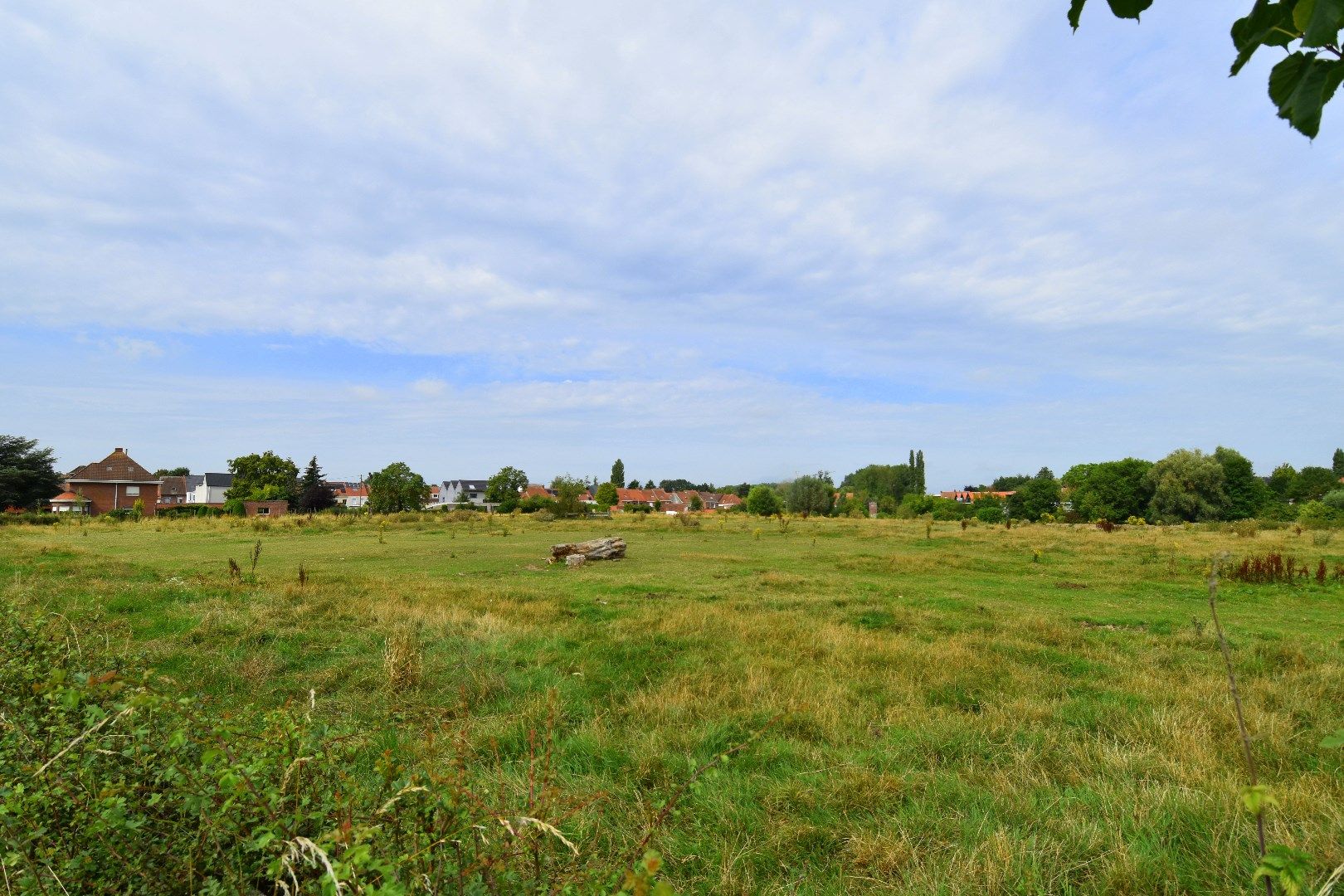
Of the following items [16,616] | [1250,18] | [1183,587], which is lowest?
[1183,587]

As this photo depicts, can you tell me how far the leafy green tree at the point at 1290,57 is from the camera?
1.47 metres

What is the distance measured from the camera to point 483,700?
23.4 ft

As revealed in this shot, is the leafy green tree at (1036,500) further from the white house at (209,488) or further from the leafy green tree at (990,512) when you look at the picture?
the white house at (209,488)

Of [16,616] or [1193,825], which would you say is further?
[16,616]

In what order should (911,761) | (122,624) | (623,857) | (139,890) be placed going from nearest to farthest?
1. (139,890)
2. (623,857)
3. (911,761)
4. (122,624)

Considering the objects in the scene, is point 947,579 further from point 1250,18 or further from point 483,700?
point 1250,18

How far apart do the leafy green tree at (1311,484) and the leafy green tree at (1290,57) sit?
11435 centimetres

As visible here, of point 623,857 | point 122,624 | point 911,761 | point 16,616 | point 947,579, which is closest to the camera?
point 623,857

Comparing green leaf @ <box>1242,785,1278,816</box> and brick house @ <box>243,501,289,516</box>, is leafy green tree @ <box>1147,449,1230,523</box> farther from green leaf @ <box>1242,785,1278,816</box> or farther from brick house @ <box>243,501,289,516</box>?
brick house @ <box>243,501,289,516</box>

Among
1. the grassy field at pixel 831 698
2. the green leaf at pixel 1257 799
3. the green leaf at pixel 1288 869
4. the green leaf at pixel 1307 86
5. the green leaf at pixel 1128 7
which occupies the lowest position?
the grassy field at pixel 831 698

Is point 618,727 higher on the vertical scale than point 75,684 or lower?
lower

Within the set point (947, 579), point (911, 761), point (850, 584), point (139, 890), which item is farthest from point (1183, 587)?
point (139, 890)

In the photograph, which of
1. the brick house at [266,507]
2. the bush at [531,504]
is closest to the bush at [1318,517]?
the bush at [531,504]

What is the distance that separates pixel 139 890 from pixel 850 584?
16292 millimetres
